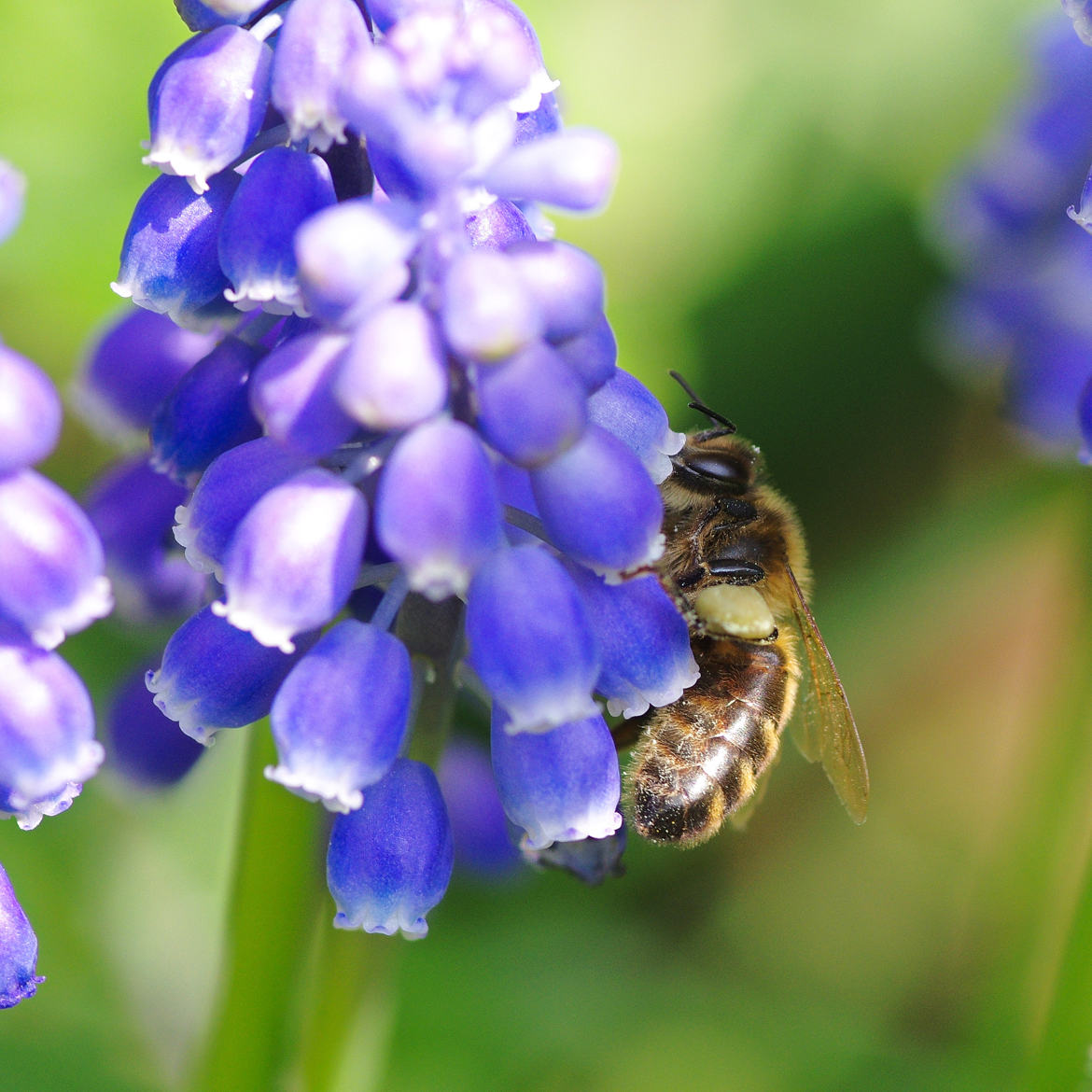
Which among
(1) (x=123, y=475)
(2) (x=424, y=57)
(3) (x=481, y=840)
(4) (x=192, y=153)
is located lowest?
(3) (x=481, y=840)

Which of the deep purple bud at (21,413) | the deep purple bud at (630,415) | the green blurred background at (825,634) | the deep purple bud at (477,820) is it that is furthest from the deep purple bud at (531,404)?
the deep purple bud at (477,820)

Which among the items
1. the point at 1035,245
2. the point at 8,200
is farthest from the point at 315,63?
the point at 1035,245

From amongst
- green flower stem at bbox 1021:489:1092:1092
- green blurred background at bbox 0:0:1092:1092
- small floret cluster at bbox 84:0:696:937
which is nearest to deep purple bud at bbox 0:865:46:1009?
small floret cluster at bbox 84:0:696:937

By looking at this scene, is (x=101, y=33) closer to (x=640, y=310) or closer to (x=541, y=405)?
(x=640, y=310)

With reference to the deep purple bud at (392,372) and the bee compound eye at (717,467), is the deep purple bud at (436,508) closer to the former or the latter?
the deep purple bud at (392,372)

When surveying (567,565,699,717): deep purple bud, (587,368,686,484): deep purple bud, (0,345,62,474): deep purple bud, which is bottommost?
(567,565,699,717): deep purple bud

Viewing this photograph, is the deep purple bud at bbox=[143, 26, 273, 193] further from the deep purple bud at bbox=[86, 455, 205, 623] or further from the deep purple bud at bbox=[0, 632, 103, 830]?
the deep purple bud at bbox=[86, 455, 205, 623]

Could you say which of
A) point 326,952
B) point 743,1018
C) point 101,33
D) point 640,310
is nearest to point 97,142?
point 101,33
